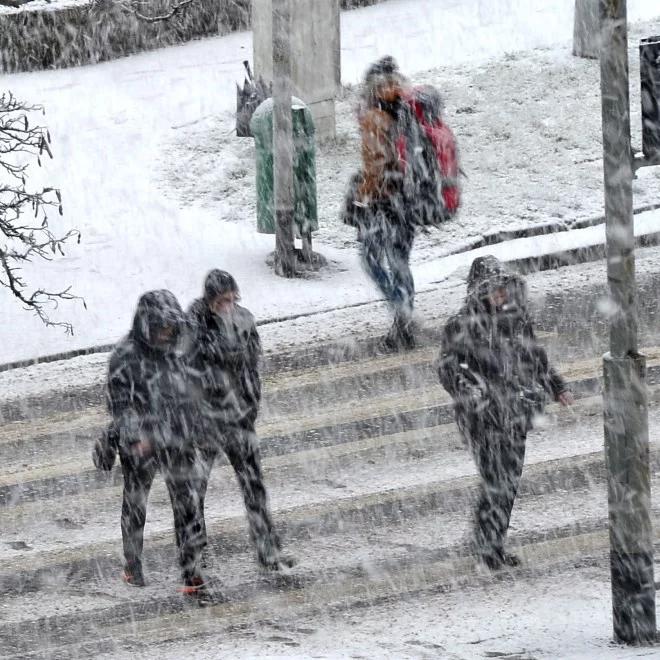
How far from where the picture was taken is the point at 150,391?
7.14m

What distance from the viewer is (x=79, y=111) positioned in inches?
683

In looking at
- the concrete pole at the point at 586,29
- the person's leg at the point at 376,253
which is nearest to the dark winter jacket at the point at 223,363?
the person's leg at the point at 376,253

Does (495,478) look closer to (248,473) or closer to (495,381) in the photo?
(495,381)

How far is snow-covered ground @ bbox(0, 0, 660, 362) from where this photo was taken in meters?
12.5

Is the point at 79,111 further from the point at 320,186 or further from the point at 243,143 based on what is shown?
the point at 320,186

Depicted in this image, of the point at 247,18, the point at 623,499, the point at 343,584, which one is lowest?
the point at 343,584

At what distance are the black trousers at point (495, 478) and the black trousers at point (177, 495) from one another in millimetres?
1383

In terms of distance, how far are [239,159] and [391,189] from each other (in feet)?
16.5

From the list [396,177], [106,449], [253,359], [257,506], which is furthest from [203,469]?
[396,177]

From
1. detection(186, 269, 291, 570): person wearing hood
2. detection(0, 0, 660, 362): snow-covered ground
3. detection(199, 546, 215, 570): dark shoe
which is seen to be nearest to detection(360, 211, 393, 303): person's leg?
detection(0, 0, 660, 362): snow-covered ground

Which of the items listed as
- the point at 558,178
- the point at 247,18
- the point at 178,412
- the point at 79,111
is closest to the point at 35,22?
the point at 79,111

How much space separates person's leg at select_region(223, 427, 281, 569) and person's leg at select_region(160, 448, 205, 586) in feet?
0.79

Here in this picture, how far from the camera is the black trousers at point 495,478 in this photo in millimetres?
7309

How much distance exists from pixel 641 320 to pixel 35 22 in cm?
1013
